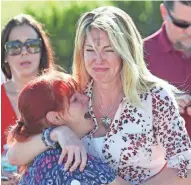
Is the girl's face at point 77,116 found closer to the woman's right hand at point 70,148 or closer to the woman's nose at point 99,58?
the woman's right hand at point 70,148

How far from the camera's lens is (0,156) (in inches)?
150

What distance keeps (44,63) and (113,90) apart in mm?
1175

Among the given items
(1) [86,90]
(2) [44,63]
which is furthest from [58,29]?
(1) [86,90]

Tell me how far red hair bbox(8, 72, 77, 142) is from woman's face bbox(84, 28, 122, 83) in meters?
0.14

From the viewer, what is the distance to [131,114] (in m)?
2.94

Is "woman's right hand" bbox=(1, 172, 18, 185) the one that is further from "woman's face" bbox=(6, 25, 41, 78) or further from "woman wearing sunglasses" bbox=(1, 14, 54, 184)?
"woman's face" bbox=(6, 25, 41, 78)

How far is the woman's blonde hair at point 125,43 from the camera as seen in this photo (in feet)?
9.47

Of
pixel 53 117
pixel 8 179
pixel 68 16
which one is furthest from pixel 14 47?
pixel 68 16

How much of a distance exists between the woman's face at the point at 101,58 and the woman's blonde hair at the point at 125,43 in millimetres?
24

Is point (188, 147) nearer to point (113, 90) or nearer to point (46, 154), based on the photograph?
point (113, 90)

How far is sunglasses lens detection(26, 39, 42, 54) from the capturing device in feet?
13.4

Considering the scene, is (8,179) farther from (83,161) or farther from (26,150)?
(83,161)

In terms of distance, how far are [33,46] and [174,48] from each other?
2.73ft

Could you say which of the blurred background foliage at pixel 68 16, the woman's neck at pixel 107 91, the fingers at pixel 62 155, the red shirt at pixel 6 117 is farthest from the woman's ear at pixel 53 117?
the blurred background foliage at pixel 68 16
